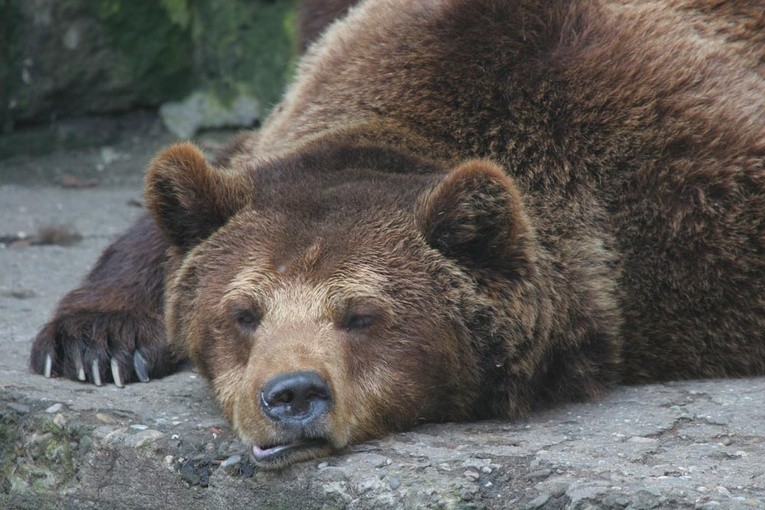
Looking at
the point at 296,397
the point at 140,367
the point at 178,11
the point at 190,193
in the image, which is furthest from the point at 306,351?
the point at 178,11

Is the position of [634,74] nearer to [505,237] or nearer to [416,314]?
[505,237]

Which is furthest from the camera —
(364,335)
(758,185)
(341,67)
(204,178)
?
(341,67)

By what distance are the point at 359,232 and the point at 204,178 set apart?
0.58 m

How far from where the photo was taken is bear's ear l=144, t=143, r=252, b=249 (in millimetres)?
4125

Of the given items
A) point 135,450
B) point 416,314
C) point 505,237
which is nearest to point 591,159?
point 505,237

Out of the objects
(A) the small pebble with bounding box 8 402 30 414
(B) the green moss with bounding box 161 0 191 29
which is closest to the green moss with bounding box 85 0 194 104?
(B) the green moss with bounding box 161 0 191 29

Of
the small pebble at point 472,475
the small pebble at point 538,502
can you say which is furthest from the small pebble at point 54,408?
the small pebble at point 538,502

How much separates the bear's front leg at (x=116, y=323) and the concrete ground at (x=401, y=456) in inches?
3.6

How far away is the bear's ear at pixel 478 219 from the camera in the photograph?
389cm

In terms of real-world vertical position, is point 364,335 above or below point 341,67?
below

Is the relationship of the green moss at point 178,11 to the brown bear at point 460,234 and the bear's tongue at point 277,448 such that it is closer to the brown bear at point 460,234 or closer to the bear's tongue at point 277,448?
the brown bear at point 460,234

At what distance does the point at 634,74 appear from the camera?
15.3 ft

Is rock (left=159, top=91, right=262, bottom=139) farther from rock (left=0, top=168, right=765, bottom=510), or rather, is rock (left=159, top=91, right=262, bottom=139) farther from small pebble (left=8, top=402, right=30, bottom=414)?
small pebble (left=8, top=402, right=30, bottom=414)

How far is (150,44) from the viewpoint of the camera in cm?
941
